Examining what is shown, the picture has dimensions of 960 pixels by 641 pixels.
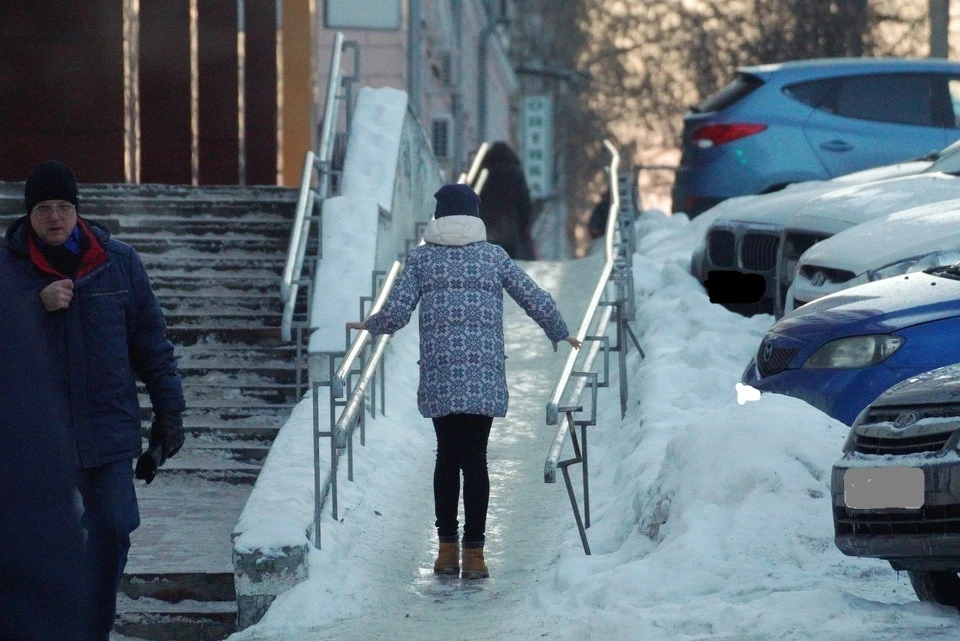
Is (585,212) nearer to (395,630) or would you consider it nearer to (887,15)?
(887,15)

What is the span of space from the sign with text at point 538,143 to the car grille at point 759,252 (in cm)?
2752

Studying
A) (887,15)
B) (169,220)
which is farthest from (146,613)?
(887,15)

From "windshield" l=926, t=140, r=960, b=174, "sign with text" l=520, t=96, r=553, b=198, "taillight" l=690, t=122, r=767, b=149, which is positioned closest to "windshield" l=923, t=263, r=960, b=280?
"windshield" l=926, t=140, r=960, b=174

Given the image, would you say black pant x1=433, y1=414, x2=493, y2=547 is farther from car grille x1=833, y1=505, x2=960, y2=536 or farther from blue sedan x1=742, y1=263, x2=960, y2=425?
car grille x1=833, y1=505, x2=960, y2=536

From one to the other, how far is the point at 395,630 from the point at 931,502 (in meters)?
2.08

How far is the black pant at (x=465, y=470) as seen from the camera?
6945 mm

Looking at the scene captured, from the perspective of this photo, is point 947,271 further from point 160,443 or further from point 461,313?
point 160,443

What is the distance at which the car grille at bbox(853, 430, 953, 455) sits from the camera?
17.6ft

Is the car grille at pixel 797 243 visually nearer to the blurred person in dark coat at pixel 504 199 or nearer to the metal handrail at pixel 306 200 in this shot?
the metal handrail at pixel 306 200

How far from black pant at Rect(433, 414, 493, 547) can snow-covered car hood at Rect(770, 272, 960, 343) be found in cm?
156

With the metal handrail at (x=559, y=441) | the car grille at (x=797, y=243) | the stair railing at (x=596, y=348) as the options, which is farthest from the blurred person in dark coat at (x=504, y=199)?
the metal handrail at (x=559, y=441)

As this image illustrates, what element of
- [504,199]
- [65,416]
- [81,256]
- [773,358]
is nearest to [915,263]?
[773,358]

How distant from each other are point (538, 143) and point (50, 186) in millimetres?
34795

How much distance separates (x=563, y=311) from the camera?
43.2ft
